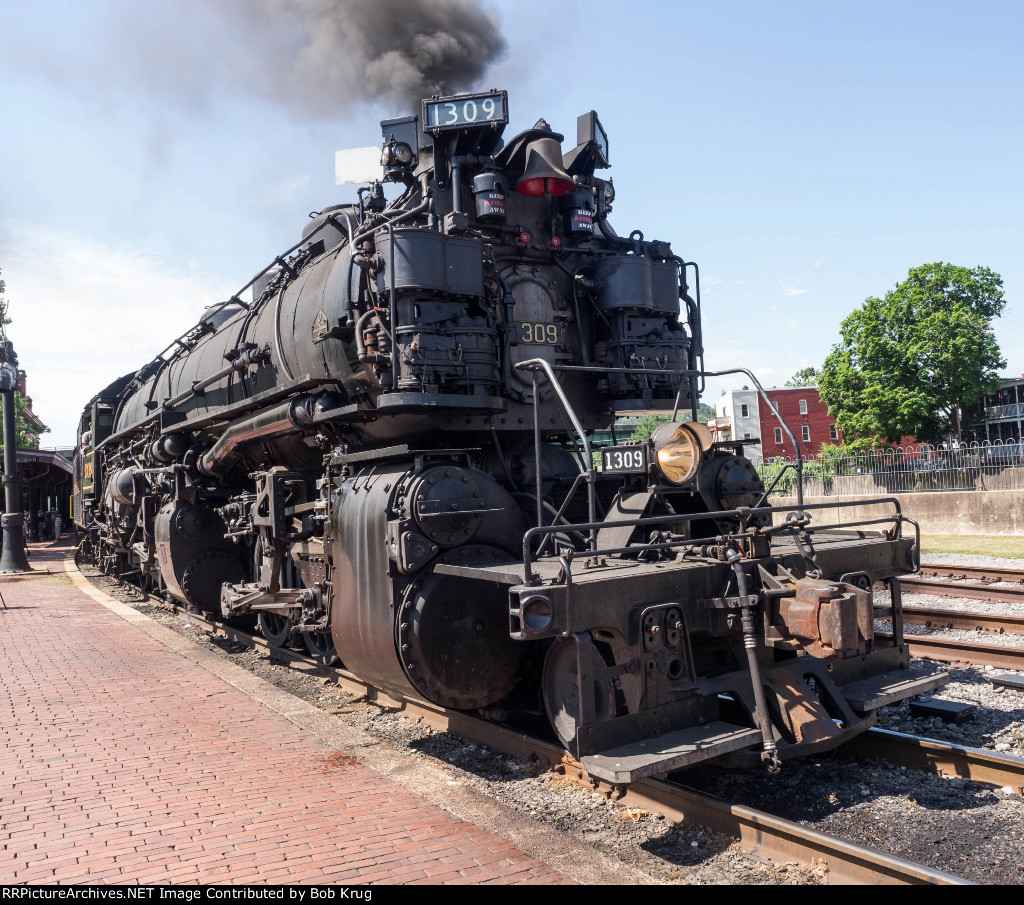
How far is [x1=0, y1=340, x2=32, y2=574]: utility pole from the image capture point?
19.6m

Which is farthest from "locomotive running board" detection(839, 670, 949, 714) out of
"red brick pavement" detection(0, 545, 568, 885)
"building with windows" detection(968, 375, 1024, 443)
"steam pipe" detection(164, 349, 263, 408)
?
"building with windows" detection(968, 375, 1024, 443)

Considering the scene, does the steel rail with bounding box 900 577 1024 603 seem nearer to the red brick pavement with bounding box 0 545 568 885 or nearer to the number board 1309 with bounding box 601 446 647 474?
the number board 1309 with bounding box 601 446 647 474

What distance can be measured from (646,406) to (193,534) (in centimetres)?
647

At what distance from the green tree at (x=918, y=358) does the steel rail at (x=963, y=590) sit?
28372 mm

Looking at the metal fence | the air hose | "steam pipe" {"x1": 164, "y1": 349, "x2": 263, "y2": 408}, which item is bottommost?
the air hose

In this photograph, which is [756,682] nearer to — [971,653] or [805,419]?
[971,653]

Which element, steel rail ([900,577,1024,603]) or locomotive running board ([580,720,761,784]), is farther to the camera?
steel rail ([900,577,1024,603])

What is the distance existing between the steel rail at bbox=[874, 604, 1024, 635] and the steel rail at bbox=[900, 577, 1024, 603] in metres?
0.87

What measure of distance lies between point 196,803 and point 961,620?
779 centimetres

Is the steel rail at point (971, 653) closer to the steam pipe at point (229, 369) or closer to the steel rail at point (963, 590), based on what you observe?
the steel rail at point (963, 590)

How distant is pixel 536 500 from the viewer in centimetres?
568

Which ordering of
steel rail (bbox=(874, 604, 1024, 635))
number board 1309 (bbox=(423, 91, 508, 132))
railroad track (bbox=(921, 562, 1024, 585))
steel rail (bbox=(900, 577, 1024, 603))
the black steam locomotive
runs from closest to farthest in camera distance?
1. the black steam locomotive
2. number board 1309 (bbox=(423, 91, 508, 132))
3. steel rail (bbox=(874, 604, 1024, 635))
4. steel rail (bbox=(900, 577, 1024, 603))
5. railroad track (bbox=(921, 562, 1024, 585))

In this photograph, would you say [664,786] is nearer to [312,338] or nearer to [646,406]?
[646,406]

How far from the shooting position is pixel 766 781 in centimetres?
494
